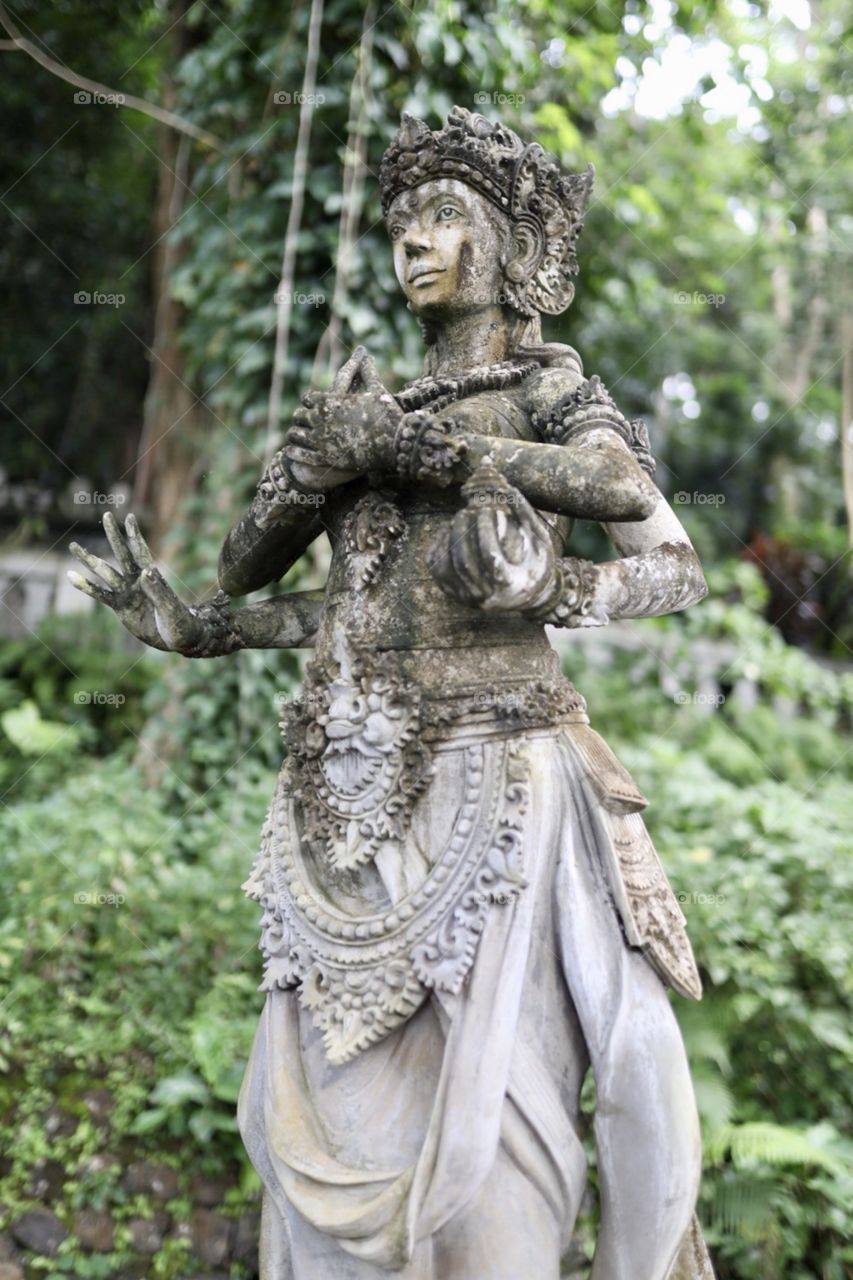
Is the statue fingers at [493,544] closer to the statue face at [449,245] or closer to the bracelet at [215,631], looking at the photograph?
the statue face at [449,245]

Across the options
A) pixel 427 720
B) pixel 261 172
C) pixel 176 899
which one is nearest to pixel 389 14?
pixel 261 172

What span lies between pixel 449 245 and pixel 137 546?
1.08 meters

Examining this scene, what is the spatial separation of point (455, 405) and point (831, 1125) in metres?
3.67

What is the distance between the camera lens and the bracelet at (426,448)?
2625 millimetres

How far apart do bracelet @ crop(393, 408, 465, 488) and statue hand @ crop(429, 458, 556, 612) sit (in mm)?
150

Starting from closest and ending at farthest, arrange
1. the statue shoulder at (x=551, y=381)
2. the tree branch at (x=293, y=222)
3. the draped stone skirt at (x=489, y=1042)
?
the draped stone skirt at (x=489, y=1042) → the statue shoulder at (x=551, y=381) → the tree branch at (x=293, y=222)

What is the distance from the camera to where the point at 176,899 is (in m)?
6.01

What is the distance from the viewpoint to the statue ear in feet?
10.00

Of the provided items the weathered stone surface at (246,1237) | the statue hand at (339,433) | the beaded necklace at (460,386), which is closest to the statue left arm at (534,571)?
the statue hand at (339,433)

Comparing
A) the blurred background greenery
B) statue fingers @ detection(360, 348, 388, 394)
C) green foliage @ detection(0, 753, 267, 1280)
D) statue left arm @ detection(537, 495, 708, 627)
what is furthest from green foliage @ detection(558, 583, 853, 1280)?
statue fingers @ detection(360, 348, 388, 394)

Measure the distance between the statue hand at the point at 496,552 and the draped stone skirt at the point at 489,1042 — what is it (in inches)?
15.9

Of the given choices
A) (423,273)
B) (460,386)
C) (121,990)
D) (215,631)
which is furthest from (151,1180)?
(423,273)

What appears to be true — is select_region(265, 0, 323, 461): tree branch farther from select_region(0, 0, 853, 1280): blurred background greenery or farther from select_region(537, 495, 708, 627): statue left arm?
select_region(537, 495, 708, 627): statue left arm

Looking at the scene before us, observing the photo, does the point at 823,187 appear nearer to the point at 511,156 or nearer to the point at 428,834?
the point at 511,156
